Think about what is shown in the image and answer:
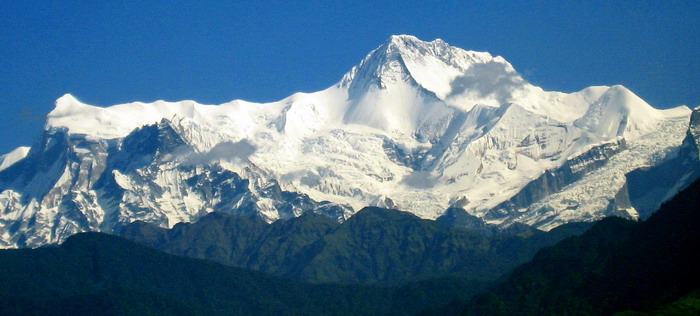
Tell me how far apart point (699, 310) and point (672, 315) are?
13.2 ft

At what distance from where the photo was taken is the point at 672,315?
19850 cm

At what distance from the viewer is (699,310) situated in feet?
654
